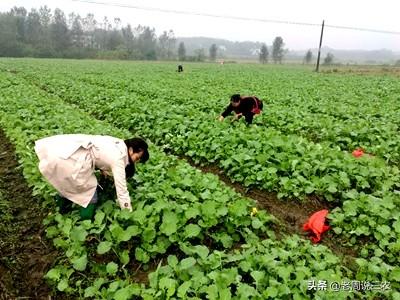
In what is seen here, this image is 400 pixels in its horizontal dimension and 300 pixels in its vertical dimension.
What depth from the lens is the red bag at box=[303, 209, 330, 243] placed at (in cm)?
506

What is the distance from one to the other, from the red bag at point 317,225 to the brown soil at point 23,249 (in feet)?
10.3

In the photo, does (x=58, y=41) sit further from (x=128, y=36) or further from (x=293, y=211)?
(x=293, y=211)

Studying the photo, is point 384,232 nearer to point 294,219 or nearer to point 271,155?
point 294,219

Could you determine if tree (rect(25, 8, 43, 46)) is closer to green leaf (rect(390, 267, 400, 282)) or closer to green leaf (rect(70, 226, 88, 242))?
green leaf (rect(70, 226, 88, 242))

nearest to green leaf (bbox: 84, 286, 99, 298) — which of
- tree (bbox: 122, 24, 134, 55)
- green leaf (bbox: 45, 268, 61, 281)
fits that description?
green leaf (bbox: 45, 268, 61, 281)

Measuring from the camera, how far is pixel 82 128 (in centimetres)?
896

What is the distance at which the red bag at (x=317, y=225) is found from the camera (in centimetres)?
506

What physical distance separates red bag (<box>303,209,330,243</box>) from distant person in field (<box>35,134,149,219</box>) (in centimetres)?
231

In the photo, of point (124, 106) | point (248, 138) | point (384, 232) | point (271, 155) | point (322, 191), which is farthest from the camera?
point (124, 106)

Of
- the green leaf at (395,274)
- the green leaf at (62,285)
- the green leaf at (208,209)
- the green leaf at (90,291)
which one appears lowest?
the green leaf at (62,285)

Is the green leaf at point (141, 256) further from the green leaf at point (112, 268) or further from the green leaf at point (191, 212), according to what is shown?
the green leaf at point (191, 212)

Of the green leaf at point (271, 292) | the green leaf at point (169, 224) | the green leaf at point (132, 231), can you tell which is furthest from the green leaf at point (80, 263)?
the green leaf at point (271, 292)

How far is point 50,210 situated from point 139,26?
14905cm

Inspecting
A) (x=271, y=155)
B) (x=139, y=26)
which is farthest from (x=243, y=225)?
(x=139, y=26)
